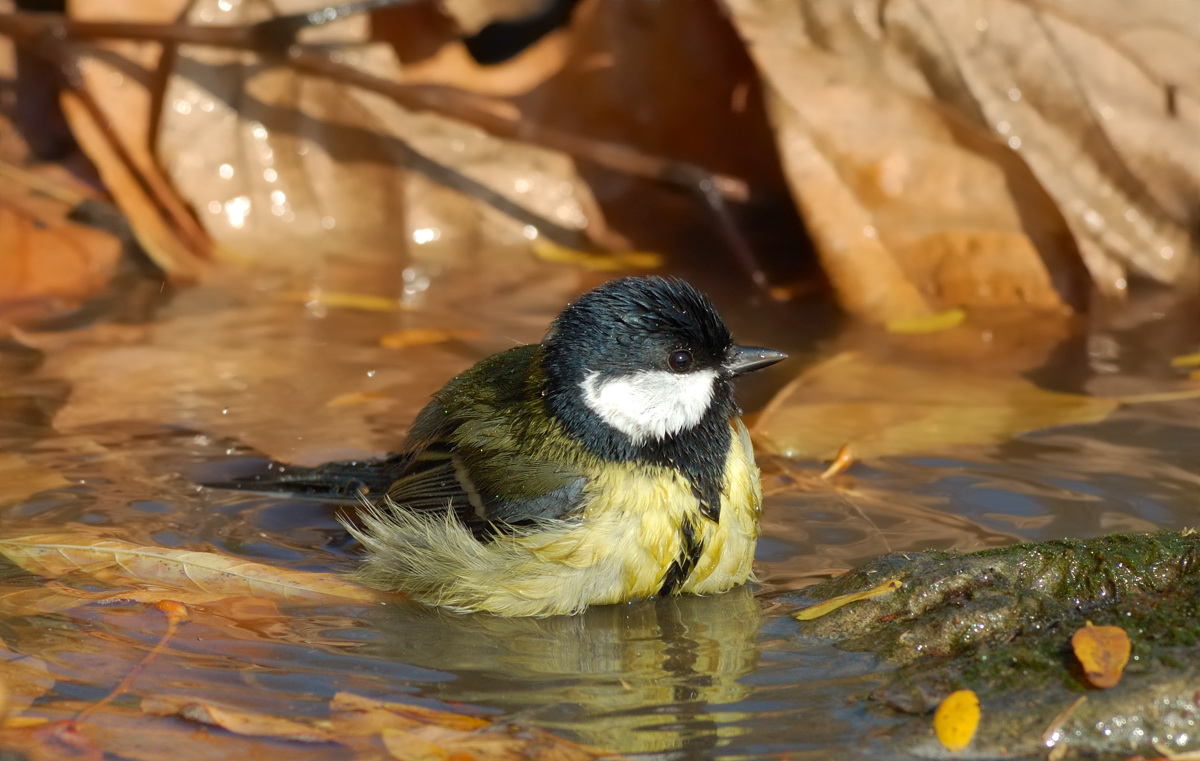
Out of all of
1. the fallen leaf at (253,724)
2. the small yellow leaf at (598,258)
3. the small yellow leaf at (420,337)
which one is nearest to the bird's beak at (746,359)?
the fallen leaf at (253,724)

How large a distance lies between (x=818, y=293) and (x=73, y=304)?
3090mm

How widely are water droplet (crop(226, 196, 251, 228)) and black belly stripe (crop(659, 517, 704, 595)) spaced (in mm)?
3557

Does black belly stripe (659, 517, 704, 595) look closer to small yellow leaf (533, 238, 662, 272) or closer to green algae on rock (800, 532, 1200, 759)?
green algae on rock (800, 532, 1200, 759)

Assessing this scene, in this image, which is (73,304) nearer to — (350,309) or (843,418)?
(350,309)

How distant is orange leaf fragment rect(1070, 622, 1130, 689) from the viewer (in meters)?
2.34

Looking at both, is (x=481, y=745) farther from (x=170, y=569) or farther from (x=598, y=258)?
(x=598, y=258)

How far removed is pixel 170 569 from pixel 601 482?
3.52ft

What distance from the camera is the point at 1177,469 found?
3.69 metres

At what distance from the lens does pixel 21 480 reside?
3.69 m

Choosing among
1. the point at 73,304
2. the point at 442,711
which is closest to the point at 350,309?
the point at 73,304

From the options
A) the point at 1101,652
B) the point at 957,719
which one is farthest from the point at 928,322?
the point at 957,719

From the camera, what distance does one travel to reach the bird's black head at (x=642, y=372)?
10.4 feet

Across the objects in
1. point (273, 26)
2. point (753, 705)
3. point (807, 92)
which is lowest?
point (753, 705)

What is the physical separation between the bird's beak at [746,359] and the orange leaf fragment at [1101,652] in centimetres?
107
